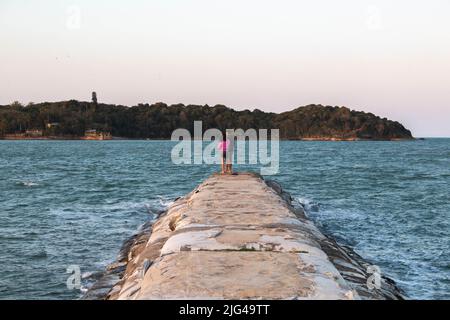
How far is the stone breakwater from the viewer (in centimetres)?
598

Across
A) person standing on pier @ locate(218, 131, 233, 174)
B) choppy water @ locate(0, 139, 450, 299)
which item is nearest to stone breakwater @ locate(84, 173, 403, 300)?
choppy water @ locate(0, 139, 450, 299)

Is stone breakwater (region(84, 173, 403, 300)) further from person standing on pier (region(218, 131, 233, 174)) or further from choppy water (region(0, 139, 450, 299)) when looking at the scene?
person standing on pier (region(218, 131, 233, 174))

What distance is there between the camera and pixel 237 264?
692 cm

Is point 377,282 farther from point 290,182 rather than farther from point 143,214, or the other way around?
point 290,182

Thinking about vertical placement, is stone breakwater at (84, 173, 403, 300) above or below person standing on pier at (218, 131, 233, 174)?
below

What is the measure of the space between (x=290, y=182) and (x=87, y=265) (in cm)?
2355

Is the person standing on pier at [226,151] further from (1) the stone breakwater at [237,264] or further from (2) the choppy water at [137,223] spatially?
(1) the stone breakwater at [237,264]

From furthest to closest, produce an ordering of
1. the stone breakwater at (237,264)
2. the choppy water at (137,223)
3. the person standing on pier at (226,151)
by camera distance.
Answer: the person standing on pier at (226,151) → the choppy water at (137,223) → the stone breakwater at (237,264)

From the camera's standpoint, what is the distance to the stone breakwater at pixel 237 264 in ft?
19.6

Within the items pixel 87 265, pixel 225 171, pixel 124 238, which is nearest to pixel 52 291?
pixel 87 265

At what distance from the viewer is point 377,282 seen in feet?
28.0

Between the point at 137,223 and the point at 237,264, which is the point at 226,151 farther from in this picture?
the point at 237,264

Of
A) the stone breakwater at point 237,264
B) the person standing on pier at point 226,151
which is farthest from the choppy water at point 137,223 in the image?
the person standing on pier at point 226,151

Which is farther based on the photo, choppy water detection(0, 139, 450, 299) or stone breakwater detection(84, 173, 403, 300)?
choppy water detection(0, 139, 450, 299)
